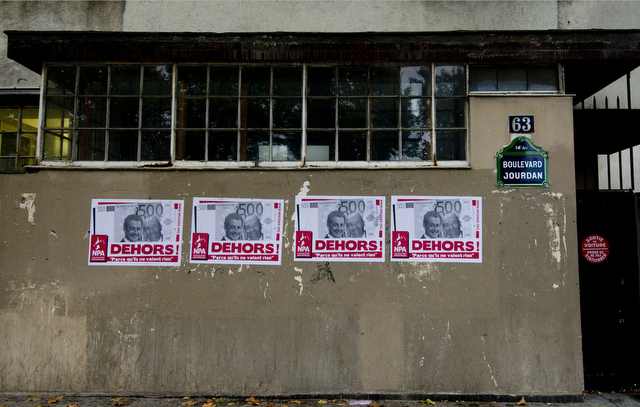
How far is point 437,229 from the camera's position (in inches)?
203

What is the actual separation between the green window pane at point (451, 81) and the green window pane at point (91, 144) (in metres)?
4.61

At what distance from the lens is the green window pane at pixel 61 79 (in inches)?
216

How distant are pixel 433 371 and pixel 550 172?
9.71 feet

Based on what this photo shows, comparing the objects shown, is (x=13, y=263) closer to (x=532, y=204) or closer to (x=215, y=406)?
(x=215, y=406)

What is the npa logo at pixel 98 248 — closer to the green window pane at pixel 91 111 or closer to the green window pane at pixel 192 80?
the green window pane at pixel 91 111

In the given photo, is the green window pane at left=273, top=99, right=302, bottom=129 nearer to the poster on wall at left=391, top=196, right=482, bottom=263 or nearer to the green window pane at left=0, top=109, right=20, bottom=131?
the poster on wall at left=391, top=196, right=482, bottom=263

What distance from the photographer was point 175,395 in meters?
5.05

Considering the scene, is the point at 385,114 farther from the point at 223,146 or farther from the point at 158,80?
the point at 158,80

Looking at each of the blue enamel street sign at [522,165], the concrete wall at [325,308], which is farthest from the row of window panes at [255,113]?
the blue enamel street sign at [522,165]

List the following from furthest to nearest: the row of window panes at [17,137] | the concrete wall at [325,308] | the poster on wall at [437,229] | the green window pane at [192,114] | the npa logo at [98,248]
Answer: the row of window panes at [17,137] < the green window pane at [192,114] < the npa logo at [98,248] < the poster on wall at [437,229] < the concrete wall at [325,308]

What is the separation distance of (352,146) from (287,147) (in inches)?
34.5

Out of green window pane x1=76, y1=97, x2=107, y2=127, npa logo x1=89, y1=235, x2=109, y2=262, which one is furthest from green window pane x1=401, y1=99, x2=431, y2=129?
npa logo x1=89, y1=235, x2=109, y2=262

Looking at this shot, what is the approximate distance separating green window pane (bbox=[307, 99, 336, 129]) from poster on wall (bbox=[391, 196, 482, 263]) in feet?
4.67

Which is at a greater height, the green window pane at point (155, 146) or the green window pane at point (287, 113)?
the green window pane at point (287, 113)
